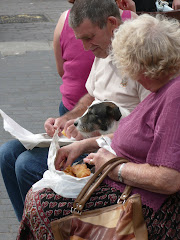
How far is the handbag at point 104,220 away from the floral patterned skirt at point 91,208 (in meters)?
0.06

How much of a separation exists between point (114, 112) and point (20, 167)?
765mm

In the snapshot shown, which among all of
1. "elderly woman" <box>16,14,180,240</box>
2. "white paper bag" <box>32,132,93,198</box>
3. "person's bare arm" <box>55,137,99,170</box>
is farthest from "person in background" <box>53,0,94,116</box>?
"white paper bag" <box>32,132,93,198</box>

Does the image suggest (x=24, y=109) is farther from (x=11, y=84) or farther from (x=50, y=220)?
(x=50, y=220)

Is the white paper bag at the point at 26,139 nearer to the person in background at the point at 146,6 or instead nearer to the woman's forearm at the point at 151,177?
the woman's forearm at the point at 151,177

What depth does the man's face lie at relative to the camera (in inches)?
125

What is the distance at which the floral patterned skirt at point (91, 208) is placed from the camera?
2395 millimetres

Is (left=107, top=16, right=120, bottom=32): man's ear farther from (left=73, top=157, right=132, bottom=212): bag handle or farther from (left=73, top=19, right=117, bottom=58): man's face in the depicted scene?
(left=73, top=157, right=132, bottom=212): bag handle

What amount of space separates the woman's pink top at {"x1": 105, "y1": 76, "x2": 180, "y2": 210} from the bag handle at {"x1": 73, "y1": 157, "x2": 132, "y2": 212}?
0.07 meters

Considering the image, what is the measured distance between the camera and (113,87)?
318 centimetres

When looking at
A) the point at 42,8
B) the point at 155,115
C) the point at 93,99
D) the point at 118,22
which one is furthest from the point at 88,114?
the point at 42,8

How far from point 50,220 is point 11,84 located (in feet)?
16.6

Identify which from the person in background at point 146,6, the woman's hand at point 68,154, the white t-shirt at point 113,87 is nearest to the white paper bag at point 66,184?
the woman's hand at point 68,154

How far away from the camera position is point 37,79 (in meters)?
7.57

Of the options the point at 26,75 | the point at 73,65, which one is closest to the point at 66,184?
the point at 73,65
